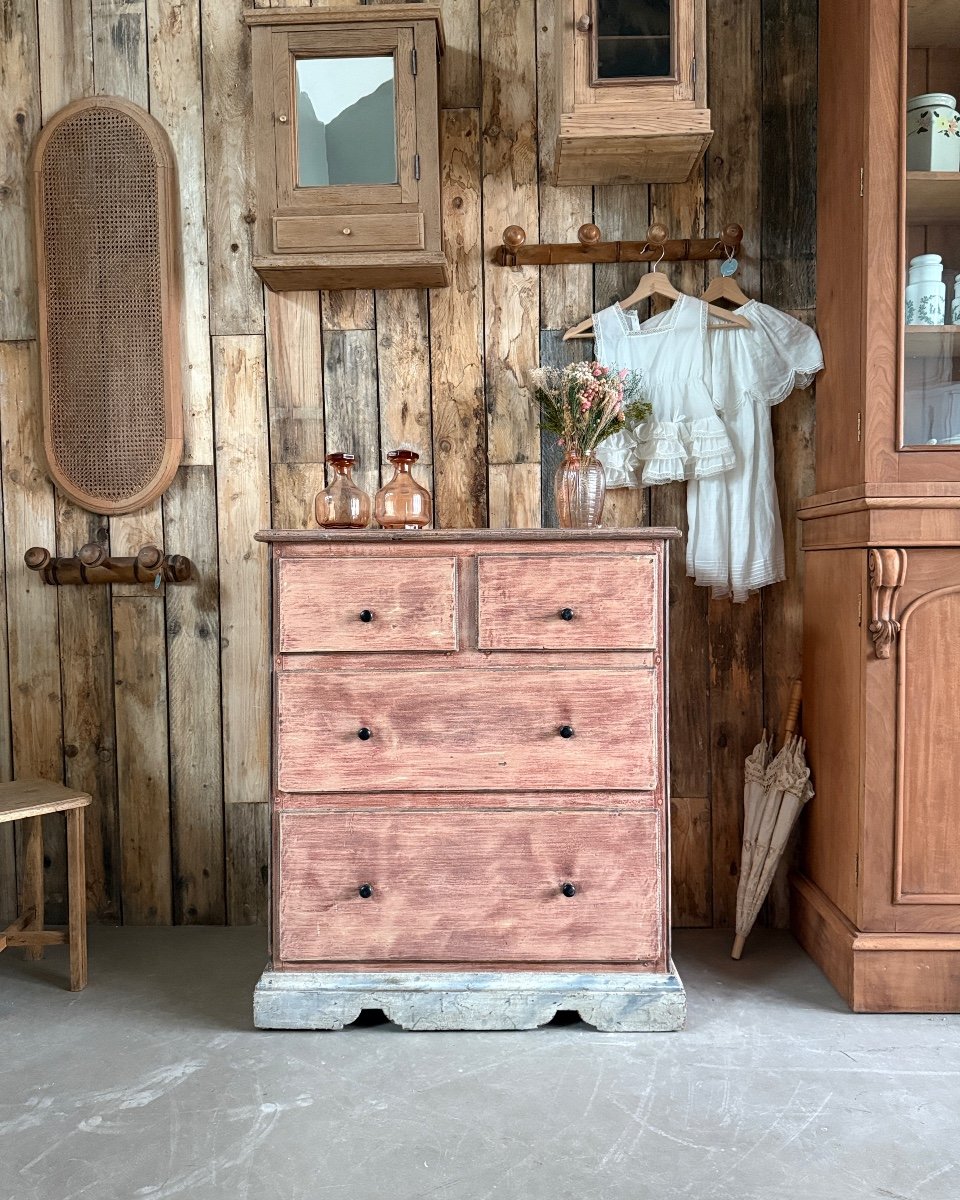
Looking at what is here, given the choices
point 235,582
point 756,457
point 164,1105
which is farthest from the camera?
point 235,582

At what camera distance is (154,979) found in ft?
7.68

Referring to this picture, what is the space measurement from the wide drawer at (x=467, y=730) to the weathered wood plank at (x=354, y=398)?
2.45 ft

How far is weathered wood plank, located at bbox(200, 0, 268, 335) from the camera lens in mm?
2570

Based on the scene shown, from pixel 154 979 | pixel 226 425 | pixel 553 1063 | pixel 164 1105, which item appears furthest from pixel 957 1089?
pixel 226 425

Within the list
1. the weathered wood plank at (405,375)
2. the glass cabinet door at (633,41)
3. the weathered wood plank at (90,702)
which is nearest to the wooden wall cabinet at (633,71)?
the glass cabinet door at (633,41)

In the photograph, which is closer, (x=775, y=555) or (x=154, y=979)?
(x=154, y=979)

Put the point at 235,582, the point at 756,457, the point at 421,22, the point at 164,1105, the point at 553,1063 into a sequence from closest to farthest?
the point at 164,1105 → the point at 553,1063 → the point at 421,22 → the point at 756,457 → the point at 235,582

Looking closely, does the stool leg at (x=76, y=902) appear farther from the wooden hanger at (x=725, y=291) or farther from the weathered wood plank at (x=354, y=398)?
the wooden hanger at (x=725, y=291)

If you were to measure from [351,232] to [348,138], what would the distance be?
0.74 ft

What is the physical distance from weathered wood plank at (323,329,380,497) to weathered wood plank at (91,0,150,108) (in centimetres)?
83

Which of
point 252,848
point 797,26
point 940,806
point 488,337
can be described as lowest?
point 252,848

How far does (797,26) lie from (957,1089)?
2.48 metres

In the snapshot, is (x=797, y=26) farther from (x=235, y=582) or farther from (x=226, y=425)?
(x=235, y=582)

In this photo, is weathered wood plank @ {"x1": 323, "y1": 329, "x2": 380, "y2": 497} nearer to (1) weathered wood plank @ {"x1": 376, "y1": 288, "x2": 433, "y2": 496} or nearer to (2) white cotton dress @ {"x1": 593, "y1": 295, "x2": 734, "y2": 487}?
(1) weathered wood plank @ {"x1": 376, "y1": 288, "x2": 433, "y2": 496}
